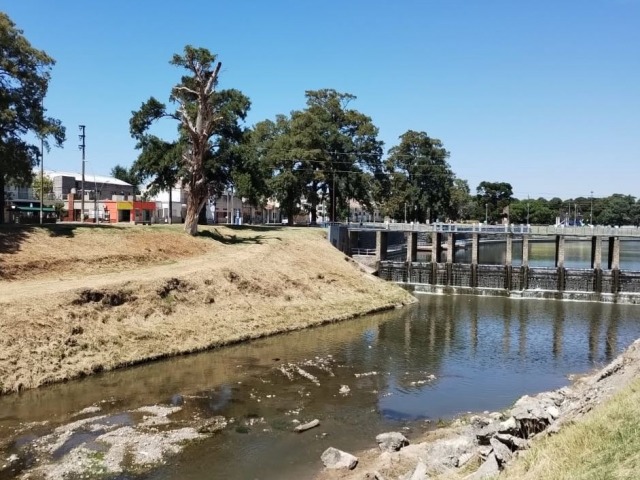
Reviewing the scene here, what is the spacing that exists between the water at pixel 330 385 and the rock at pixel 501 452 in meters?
5.91

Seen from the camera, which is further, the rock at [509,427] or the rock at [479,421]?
the rock at [479,421]

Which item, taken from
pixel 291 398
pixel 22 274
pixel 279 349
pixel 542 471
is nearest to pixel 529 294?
pixel 279 349

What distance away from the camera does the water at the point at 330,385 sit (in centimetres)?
1794

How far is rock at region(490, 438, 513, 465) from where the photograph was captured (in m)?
11.4

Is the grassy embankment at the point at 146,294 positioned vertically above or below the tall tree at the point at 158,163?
below

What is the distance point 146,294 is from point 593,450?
27.4 metres

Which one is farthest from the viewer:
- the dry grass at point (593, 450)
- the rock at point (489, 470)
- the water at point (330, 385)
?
the water at point (330, 385)

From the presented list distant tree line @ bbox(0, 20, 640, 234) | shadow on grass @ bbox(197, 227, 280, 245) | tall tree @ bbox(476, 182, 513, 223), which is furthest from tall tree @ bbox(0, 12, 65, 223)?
tall tree @ bbox(476, 182, 513, 223)

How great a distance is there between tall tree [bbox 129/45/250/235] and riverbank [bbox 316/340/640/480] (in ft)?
117

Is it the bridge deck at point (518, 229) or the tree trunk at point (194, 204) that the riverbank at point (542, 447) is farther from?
the bridge deck at point (518, 229)

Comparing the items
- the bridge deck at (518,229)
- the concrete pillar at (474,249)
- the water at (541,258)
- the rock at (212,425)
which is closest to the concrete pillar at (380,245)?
the bridge deck at (518,229)

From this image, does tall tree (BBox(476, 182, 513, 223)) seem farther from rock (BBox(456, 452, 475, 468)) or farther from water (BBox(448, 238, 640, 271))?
rock (BBox(456, 452, 475, 468))

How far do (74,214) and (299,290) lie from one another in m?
54.8

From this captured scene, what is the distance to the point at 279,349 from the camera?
105 feet
